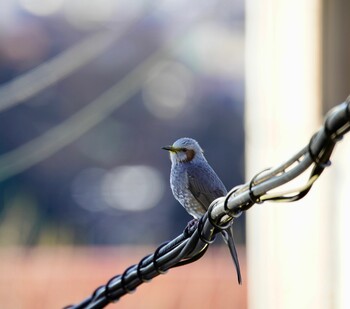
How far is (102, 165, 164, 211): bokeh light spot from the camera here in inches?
277

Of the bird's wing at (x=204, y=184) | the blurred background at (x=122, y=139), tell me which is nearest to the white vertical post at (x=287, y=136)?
the blurred background at (x=122, y=139)

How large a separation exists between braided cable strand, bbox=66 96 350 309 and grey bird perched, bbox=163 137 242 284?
39cm

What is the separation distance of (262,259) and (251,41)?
1123 mm

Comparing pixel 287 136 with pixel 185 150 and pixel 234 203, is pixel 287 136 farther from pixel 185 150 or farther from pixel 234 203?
pixel 234 203

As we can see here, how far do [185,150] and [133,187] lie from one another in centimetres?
496

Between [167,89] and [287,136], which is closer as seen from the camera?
[287,136]

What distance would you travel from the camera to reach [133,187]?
7.20 meters

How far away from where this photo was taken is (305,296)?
4.63 metres

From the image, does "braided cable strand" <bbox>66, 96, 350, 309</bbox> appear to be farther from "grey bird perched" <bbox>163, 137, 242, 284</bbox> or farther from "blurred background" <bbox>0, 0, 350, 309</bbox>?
"blurred background" <bbox>0, 0, 350, 309</bbox>

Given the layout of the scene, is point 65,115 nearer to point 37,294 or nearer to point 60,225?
point 60,225

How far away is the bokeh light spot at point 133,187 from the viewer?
23.0 feet

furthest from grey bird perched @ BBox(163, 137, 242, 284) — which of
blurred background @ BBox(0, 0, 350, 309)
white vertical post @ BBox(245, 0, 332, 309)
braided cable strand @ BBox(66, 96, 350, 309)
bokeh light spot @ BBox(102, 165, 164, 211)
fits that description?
bokeh light spot @ BBox(102, 165, 164, 211)

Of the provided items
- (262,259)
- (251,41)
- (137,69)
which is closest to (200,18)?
(137,69)

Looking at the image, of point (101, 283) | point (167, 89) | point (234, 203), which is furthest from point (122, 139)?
point (234, 203)
